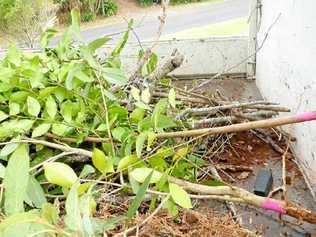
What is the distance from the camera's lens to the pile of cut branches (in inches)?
34.1

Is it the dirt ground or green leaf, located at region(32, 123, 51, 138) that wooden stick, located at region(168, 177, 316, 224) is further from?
green leaf, located at region(32, 123, 51, 138)

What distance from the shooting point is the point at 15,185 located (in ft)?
2.35

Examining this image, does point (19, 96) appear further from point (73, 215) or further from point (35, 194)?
point (73, 215)

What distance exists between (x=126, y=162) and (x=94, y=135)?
36 centimetres

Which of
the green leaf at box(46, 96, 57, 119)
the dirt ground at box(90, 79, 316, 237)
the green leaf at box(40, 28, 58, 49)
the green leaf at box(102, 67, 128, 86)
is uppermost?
the green leaf at box(40, 28, 58, 49)

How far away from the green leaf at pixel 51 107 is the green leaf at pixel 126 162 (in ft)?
1.17

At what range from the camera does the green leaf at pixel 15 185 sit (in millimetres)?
701

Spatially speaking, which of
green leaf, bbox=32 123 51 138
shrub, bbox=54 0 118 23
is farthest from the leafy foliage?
shrub, bbox=54 0 118 23

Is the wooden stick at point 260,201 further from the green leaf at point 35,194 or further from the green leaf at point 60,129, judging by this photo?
the green leaf at point 60,129

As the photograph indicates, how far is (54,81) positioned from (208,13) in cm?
444

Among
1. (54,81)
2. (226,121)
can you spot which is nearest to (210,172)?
(226,121)

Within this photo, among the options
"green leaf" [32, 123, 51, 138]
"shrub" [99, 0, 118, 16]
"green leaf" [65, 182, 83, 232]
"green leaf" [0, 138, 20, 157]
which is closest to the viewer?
"green leaf" [65, 182, 83, 232]

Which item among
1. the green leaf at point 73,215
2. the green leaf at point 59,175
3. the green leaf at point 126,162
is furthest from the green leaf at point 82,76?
the green leaf at point 73,215

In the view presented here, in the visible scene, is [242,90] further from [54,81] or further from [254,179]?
[54,81]
